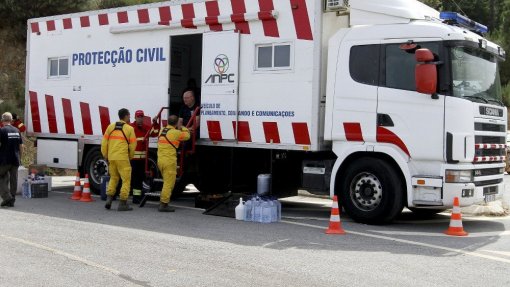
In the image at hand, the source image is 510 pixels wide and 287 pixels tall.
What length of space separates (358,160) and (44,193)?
6565 mm

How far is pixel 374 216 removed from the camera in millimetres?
9352

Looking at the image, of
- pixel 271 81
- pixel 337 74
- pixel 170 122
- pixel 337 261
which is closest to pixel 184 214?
pixel 170 122

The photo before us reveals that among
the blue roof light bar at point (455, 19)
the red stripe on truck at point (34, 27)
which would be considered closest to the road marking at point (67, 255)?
the blue roof light bar at point (455, 19)

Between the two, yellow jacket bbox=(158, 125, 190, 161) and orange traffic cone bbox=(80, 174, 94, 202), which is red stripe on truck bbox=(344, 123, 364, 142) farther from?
orange traffic cone bbox=(80, 174, 94, 202)

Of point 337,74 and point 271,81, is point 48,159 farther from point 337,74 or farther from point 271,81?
point 337,74

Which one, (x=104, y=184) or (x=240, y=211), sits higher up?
(x=104, y=184)

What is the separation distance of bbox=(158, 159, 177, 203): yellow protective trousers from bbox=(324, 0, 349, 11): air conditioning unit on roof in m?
3.52

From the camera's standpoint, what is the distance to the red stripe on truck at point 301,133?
9.77 metres

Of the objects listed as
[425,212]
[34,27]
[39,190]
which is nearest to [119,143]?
[39,190]

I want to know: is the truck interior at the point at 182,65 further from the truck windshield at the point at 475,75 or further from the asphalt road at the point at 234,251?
the truck windshield at the point at 475,75

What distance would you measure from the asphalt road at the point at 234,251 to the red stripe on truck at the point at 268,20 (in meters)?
3.02

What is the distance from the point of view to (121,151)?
1070 centimetres

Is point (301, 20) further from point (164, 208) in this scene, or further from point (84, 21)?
point (84, 21)

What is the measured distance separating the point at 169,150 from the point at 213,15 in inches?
96.6
